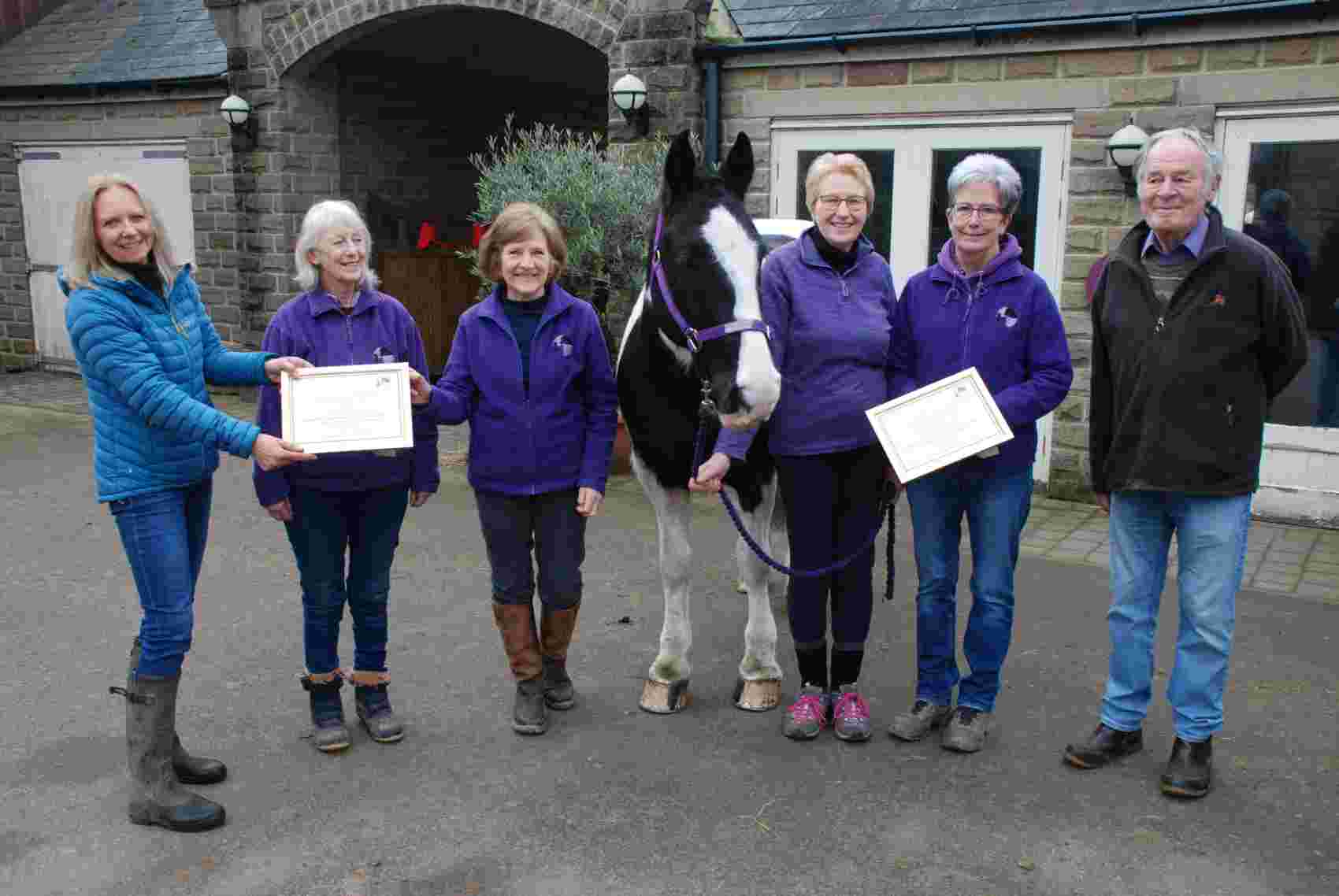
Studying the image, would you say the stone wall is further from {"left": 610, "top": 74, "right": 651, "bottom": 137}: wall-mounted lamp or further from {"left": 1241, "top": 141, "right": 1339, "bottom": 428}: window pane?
{"left": 610, "top": 74, "right": 651, "bottom": 137}: wall-mounted lamp

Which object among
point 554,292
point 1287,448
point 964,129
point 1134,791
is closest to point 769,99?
point 964,129

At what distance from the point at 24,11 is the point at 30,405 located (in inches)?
199

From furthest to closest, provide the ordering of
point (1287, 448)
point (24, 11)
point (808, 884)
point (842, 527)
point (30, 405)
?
point (24, 11) → point (30, 405) → point (1287, 448) → point (842, 527) → point (808, 884)

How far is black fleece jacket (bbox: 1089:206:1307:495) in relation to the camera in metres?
3.30

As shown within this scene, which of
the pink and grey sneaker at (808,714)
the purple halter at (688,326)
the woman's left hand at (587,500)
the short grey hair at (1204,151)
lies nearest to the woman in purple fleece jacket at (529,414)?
the woman's left hand at (587,500)

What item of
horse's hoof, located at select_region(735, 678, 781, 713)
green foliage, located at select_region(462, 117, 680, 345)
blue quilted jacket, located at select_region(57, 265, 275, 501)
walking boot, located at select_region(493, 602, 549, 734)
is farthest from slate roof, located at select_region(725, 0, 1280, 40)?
blue quilted jacket, located at select_region(57, 265, 275, 501)

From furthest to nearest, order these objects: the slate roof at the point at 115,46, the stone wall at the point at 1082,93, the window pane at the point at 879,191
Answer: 1. the slate roof at the point at 115,46
2. the window pane at the point at 879,191
3. the stone wall at the point at 1082,93

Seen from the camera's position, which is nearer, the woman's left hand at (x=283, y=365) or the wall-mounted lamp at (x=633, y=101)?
the woman's left hand at (x=283, y=365)

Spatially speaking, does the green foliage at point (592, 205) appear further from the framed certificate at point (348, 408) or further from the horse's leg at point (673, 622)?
the framed certificate at point (348, 408)

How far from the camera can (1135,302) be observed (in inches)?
136

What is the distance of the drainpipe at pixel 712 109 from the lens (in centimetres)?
815

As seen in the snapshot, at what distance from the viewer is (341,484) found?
353 cm

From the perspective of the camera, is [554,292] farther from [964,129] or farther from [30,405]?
[30,405]

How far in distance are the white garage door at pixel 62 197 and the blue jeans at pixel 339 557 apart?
805cm
